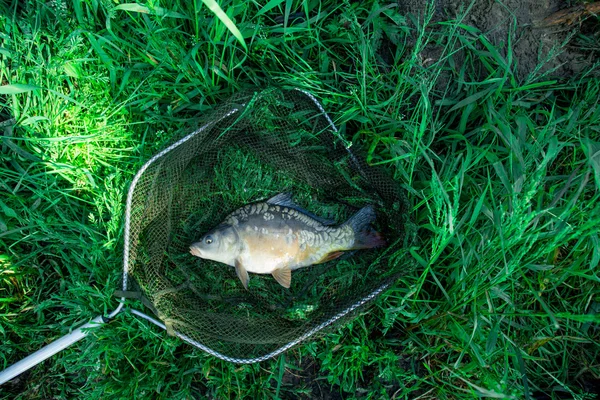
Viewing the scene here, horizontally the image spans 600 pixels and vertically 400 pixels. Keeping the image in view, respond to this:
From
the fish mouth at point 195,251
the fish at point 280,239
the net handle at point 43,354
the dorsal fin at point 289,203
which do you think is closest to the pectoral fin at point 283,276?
the fish at point 280,239

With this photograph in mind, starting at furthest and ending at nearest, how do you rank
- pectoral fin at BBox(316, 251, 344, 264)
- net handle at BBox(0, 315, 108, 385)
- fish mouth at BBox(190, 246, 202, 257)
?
pectoral fin at BBox(316, 251, 344, 264)
fish mouth at BBox(190, 246, 202, 257)
net handle at BBox(0, 315, 108, 385)

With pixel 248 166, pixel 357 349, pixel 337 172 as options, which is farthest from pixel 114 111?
pixel 357 349

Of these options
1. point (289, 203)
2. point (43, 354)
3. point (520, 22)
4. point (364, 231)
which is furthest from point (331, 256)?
point (520, 22)

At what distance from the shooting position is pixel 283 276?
8.79ft

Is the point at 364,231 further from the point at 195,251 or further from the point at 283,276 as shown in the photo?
the point at 195,251

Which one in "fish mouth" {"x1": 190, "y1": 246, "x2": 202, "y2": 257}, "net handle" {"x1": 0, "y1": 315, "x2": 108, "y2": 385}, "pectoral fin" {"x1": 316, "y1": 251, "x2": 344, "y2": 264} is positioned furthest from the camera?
"pectoral fin" {"x1": 316, "y1": 251, "x2": 344, "y2": 264}

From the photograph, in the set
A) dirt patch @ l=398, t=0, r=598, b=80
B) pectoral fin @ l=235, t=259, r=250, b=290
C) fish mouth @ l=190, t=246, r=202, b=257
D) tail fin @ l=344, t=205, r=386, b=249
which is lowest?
pectoral fin @ l=235, t=259, r=250, b=290

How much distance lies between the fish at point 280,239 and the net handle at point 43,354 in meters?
0.79

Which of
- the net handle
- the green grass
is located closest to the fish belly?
the green grass

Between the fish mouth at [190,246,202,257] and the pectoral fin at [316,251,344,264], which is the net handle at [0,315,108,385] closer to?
the fish mouth at [190,246,202,257]

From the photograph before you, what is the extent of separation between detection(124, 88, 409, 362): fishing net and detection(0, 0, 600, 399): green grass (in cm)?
17

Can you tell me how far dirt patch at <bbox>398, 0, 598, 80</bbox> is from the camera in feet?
8.88

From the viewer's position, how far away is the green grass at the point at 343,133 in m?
2.61

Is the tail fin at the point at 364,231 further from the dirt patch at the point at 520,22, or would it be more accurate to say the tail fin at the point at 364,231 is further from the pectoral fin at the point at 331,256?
the dirt patch at the point at 520,22
